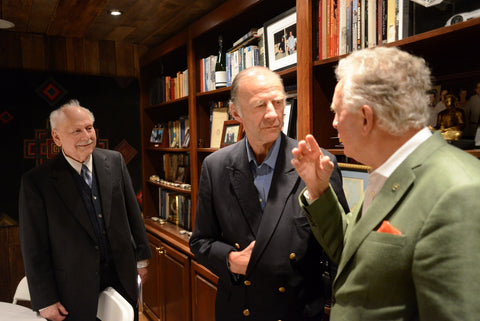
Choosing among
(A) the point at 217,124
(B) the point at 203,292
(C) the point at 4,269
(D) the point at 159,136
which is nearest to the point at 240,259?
(B) the point at 203,292

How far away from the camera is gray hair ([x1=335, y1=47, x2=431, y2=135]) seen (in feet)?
2.77

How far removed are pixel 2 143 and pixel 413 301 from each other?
3.58 meters

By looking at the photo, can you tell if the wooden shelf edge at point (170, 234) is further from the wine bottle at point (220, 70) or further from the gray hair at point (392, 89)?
the gray hair at point (392, 89)

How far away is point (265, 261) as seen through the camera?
1.31 m

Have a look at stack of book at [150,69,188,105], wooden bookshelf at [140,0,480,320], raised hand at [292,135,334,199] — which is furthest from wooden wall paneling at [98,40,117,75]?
raised hand at [292,135,334,199]

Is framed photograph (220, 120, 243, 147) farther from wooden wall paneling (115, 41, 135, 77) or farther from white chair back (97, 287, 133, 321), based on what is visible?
wooden wall paneling (115, 41, 135, 77)

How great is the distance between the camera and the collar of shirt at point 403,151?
87cm

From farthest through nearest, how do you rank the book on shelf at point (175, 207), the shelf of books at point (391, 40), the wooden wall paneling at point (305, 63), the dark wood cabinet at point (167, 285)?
1. the book on shelf at point (175, 207)
2. the dark wood cabinet at point (167, 285)
3. the wooden wall paneling at point (305, 63)
4. the shelf of books at point (391, 40)

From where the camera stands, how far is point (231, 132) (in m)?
2.44

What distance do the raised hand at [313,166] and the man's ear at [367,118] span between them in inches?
7.2

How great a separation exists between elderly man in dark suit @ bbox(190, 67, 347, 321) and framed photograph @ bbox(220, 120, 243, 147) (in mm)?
749

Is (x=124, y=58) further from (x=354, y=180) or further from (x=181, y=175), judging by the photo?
(x=354, y=180)

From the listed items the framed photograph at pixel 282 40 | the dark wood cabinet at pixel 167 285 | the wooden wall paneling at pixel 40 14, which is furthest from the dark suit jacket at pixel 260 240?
the wooden wall paneling at pixel 40 14

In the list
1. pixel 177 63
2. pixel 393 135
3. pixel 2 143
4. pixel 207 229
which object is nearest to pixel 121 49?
pixel 177 63
